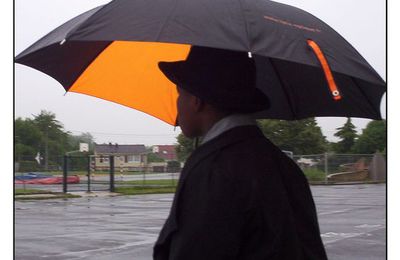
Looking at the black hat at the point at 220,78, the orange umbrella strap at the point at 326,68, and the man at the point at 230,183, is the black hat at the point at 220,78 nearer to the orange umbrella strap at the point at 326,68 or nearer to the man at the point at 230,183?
the man at the point at 230,183

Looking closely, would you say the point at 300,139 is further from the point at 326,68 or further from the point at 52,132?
the point at 326,68

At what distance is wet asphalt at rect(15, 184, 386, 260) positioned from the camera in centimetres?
964

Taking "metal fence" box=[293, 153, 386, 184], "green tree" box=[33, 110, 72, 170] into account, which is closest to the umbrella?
"metal fence" box=[293, 153, 386, 184]

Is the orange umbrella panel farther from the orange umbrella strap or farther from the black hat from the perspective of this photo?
the black hat

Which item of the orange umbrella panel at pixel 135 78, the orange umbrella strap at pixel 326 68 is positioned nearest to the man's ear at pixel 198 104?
the orange umbrella strap at pixel 326 68

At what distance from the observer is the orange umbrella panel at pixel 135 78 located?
131 inches

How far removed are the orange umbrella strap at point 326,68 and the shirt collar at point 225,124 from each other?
443 millimetres

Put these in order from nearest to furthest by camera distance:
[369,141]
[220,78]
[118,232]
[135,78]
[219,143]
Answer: [219,143], [220,78], [135,78], [118,232], [369,141]

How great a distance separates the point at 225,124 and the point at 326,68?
53 cm

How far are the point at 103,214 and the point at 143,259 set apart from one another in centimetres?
851

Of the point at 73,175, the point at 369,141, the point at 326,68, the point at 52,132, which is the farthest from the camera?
the point at 52,132

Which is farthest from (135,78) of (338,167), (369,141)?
(369,141)

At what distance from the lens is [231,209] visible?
1687 mm

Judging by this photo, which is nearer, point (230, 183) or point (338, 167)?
point (230, 183)
